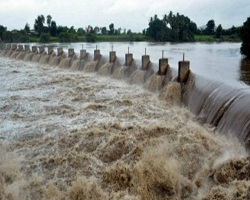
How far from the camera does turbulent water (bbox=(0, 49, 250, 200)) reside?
6.00m

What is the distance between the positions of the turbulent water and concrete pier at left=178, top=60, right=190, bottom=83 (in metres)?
0.42

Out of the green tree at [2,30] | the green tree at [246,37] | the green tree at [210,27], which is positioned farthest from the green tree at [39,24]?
the green tree at [246,37]

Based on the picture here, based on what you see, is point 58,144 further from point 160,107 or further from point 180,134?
point 160,107

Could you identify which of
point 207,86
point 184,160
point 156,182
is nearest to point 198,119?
point 207,86

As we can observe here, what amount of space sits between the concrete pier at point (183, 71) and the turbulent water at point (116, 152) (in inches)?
16.5

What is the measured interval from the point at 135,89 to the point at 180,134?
6.81 metres

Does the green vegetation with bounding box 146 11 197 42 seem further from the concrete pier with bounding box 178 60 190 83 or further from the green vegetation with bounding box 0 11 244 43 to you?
the concrete pier with bounding box 178 60 190 83

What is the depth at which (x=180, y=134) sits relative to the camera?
8648 millimetres

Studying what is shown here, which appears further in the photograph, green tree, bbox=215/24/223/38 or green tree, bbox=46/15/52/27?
green tree, bbox=46/15/52/27

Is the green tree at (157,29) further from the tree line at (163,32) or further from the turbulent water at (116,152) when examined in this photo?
the turbulent water at (116,152)

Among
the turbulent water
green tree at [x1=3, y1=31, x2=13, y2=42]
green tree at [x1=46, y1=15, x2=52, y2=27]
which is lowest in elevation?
the turbulent water

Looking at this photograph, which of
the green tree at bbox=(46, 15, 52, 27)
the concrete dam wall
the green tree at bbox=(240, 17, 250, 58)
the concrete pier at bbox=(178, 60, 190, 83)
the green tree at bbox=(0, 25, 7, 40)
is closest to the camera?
the concrete dam wall

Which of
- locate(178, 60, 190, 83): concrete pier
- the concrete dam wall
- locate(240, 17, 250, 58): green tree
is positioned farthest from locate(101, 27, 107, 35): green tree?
locate(178, 60, 190, 83): concrete pier

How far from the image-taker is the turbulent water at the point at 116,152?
19.7 ft
